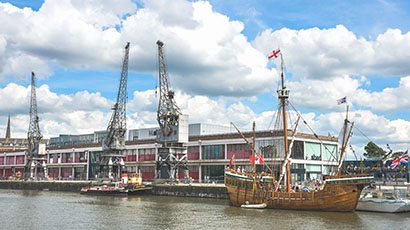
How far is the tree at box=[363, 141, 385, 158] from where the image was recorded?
14288 centimetres

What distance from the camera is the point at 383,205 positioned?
53312 millimetres

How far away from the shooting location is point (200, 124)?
4660 inches

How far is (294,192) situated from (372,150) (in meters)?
101

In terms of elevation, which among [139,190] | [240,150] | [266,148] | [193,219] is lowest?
[193,219]

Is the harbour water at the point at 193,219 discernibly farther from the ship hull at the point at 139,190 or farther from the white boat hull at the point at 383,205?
the ship hull at the point at 139,190

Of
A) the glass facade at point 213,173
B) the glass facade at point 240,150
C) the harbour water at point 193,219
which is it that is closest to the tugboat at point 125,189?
the glass facade at point 213,173

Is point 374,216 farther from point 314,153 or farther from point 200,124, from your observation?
point 200,124

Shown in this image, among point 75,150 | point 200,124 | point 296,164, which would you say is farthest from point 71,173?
point 296,164

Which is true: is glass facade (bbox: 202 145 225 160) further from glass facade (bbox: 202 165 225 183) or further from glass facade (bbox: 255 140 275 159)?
glass facade (bbox: 255 140 275 159)

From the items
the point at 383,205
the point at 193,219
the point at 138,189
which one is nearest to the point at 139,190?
the point at 138,189

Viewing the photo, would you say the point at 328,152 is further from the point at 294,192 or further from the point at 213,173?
the point at 294,192

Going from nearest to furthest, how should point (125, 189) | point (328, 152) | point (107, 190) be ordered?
point (125, 189) < point (107, 190) < point (328, 152)

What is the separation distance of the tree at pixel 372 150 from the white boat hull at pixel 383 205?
94.3 m

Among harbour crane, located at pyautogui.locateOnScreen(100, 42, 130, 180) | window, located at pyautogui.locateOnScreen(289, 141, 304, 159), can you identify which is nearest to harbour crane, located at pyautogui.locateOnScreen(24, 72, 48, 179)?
harbour crane, located at pyautogui.locateOnScreen(100, 42, 130, 180)
